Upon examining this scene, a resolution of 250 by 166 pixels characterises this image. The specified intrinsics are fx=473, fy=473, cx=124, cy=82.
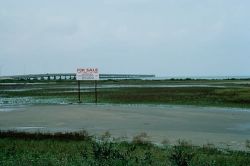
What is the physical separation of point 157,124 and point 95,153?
13.4 metres

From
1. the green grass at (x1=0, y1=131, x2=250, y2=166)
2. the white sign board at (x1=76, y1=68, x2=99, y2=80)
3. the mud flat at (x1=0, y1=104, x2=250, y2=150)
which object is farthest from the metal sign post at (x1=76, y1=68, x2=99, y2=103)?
the green grass at (x1=0, y1=131, x2=250, y2=166)

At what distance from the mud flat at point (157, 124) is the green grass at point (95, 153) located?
222 centimetres

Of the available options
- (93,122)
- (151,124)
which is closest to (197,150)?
(151,124)

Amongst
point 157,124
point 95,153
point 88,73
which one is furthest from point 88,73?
point 95,153

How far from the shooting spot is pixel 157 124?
24.5 m

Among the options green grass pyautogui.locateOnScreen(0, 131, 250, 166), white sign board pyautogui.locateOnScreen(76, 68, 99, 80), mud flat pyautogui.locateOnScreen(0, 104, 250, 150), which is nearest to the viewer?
green grass pyautogui.locateOnScreen(0, 131, 250, 166)

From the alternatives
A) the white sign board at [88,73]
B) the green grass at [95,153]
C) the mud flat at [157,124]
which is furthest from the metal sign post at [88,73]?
the green grass at [95,153]

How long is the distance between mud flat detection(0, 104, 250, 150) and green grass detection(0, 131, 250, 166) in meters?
2.22

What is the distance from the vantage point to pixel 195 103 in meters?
38.7

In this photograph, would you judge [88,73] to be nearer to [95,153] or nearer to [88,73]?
[88,73]

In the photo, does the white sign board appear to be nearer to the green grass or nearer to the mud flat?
the mud flat

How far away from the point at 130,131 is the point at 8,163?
11294 mm

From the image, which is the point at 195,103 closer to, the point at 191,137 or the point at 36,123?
the point at 36,123

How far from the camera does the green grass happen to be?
11.0 meters
